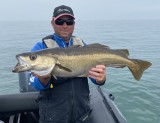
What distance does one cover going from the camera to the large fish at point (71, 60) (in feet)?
12.4

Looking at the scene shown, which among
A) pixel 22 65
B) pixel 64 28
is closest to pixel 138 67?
pixel 64 28

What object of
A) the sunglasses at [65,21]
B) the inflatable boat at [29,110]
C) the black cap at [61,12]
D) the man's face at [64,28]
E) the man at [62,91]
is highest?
the black cap at [61,12]

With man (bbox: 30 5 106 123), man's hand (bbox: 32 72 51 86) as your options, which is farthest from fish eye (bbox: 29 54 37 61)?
man (bbox: 30 5 106 123)

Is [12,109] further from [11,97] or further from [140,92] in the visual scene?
[140,92]

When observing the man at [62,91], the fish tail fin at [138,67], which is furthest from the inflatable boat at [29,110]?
the fish tail fin at [138,67]

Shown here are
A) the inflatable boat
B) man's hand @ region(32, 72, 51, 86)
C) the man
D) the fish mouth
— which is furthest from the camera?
the inflatable boat

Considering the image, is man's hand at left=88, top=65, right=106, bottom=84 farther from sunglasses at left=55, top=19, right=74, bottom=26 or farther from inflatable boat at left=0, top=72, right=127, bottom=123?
inflatable boat at left=0, top=72, right=127, bottom=123

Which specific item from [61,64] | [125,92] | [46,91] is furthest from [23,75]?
[125,92]

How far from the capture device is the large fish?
12.4 feet

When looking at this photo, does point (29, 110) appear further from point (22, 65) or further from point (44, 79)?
point (22, 65)

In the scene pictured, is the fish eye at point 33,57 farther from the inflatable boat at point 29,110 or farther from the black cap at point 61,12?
the inflatable boat at point 29,110

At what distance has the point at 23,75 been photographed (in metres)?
7.02

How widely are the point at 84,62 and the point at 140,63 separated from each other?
3.25ft

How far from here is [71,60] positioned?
3.97 m
